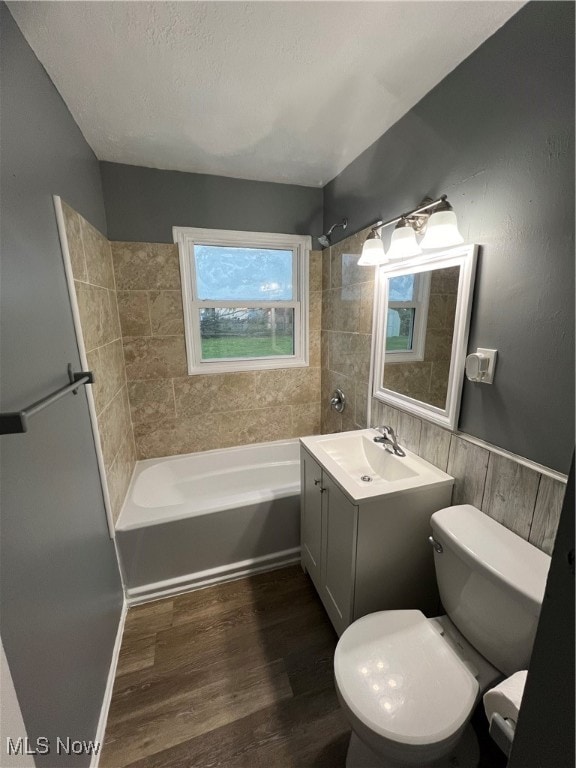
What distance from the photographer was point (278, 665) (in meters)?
1.39

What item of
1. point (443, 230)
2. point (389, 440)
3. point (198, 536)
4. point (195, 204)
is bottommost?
point (198, 536)

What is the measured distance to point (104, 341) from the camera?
169 cm

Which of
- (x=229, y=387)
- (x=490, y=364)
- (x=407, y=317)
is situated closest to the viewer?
(x=490, y=364)

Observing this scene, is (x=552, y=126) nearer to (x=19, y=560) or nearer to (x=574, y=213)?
(x=574, y=213)

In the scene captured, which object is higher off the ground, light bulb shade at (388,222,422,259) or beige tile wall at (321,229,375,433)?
light bulb shade at (388,222,422,259)

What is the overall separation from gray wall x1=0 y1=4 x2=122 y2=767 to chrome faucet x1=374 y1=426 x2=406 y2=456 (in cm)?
136

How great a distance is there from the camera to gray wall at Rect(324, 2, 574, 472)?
0.89 meters

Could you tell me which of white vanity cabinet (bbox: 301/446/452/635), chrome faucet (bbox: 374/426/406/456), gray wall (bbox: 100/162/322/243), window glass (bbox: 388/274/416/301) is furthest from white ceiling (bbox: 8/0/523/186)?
white vanity cabinet (bbox: 301/446/452/635)

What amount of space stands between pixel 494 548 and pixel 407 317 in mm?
1023

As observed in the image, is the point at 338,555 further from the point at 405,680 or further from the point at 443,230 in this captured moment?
the point at 443,230

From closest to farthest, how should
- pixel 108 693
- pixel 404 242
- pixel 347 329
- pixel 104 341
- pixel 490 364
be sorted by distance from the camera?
pixel 490 364 < pixel 108 693 < pixel 404 242 < pixel 104 341 < pixel 347 329

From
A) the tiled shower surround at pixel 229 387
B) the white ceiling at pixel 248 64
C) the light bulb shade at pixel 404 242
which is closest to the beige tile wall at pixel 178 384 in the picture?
the tiled shower surround at pixel 229 387

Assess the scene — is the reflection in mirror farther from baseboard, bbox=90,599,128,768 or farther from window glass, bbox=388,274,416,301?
baseboard, bbox=90,599,128,768

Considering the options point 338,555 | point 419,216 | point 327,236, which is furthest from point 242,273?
point 338,555
